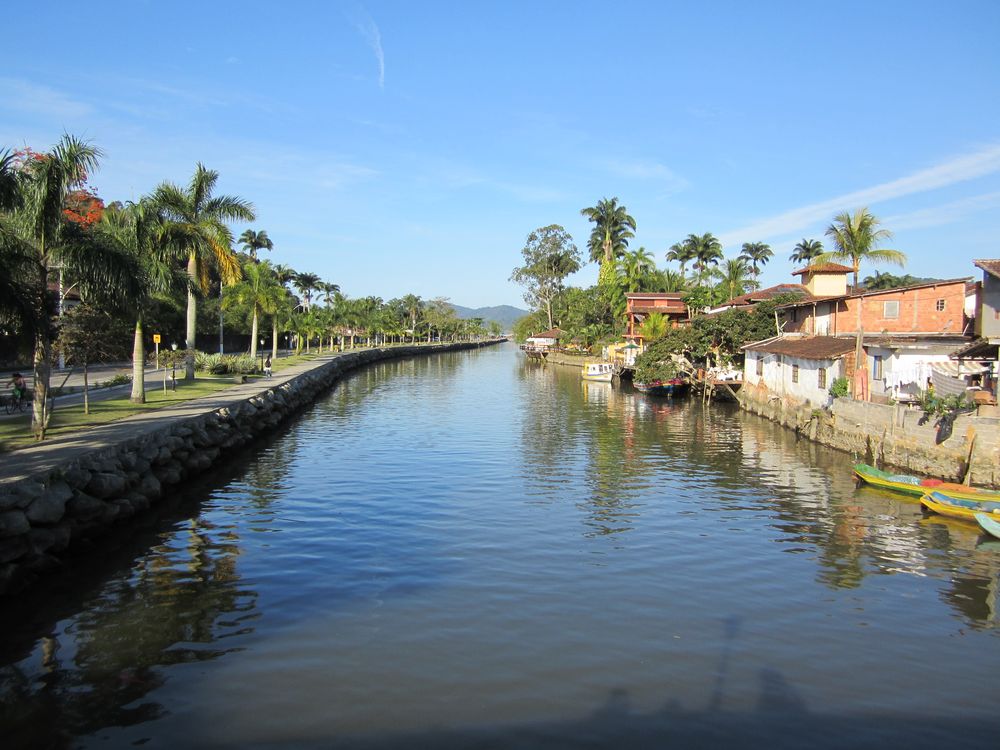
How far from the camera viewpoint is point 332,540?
682 inches

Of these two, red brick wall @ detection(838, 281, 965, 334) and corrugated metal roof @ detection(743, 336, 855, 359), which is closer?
corrugated metal roof @ detection(743, 336, 855, 359)

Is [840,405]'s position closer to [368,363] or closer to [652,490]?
[652,490]

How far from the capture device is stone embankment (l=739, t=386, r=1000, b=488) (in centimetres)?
2241

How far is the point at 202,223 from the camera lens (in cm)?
4059

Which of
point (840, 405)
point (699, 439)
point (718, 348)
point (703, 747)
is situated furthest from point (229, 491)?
point (718, 348)

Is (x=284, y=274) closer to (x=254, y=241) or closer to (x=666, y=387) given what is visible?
(x=254, y=241)

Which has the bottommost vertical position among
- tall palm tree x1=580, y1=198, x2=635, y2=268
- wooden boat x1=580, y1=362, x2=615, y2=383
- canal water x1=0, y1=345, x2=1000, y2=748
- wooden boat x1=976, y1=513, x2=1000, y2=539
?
canal water x1=0, y1=345, x2=1000, y2=748

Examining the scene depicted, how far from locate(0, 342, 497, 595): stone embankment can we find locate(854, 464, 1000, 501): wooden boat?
879 inches

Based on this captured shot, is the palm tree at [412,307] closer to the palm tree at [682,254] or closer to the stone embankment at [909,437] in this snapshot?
the palm tree at [682,254]

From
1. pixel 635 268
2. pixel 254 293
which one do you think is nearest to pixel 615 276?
pixel 635 268

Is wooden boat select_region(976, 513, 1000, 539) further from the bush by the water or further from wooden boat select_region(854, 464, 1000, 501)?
the bush by the water

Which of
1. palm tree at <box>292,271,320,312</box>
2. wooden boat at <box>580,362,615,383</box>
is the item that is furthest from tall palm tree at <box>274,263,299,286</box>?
wooden boat at <box>580,362,615,383</box>

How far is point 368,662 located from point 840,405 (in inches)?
1051

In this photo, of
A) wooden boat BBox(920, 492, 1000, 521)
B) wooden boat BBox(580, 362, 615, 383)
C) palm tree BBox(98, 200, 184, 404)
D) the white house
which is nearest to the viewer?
wooden boat BBox(920, 492, 1000, 521)
